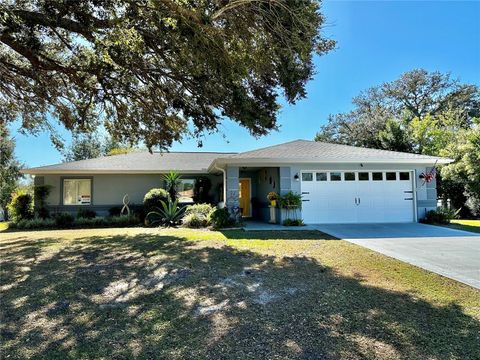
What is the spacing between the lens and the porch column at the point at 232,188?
1304cm

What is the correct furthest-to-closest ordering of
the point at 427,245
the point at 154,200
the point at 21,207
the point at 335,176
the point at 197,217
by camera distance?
the point at 21,207 < the point at 154,200 < the point at 335,176 < the point at 197,217 < the point at 427,245

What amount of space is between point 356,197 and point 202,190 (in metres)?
8.06

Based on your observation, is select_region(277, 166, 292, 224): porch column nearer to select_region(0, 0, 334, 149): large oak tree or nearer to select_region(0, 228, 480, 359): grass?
select_region(0, 0, 334, 149): large oak tree

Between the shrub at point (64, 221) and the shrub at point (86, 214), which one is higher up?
the shrub at point (86, 214)

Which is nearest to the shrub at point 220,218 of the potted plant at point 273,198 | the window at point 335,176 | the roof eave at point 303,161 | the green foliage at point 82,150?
the potted plant at point 273,198

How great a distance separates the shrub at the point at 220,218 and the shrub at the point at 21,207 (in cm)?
959

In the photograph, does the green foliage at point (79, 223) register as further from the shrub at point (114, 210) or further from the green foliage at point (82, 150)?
the green foliage at point (82, 150)

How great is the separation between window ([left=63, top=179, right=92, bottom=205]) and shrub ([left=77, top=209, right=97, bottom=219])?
654mm

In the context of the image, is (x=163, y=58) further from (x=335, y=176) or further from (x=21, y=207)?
(x=21, y=207)

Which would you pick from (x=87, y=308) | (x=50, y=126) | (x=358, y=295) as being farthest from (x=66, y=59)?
(x=358, y=295)

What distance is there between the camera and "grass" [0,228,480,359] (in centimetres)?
316

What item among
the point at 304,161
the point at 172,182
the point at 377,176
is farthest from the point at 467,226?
the point at 172,182

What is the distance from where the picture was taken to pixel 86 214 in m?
16.2

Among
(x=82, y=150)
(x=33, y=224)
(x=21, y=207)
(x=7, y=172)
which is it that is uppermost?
(x=82, y=150)
